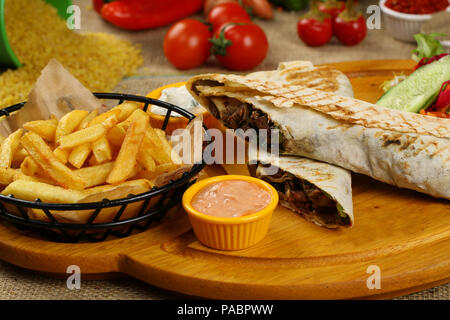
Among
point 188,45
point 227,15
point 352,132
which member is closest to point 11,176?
point 352,132

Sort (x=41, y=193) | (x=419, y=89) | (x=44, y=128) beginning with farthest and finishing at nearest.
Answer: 1. (x=419, y=89)
2. (x=44, y=128)
3. (x=41, y=193)

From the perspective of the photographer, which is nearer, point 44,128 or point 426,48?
point 44,128

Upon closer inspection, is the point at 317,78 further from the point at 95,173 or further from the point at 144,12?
the point at 144,12

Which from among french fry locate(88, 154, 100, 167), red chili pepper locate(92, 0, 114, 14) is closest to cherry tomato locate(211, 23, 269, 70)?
red chili pepper locate(92, 0, 114, 14)

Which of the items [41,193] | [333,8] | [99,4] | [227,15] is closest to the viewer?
[41,193]

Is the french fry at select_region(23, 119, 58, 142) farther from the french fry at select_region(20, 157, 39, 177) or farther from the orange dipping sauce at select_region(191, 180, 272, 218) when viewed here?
the orange dipping sauce at select_region(191, 180, 272, 218)

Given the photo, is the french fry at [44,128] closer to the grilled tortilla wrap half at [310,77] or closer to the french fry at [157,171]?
the french fry at [157,171]
